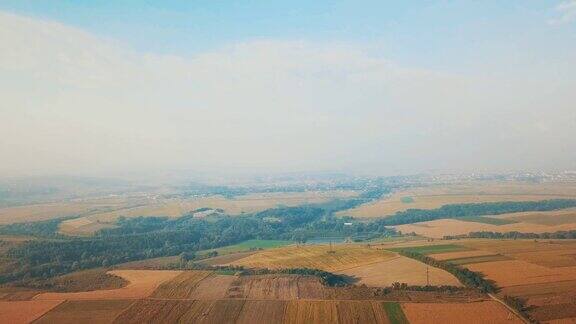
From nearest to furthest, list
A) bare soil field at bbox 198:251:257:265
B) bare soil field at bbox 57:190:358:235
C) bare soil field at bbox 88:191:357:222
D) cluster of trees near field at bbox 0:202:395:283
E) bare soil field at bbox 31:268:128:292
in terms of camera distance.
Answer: bare soil field at bbox 31:268:128:292
cluster of trees near field at bbox 0:202:395:283
bare soil field at bbox 198:251:257:265
bare soil field at bbox 57:190:358:235
bare soil field at bbox 88:191:357:222

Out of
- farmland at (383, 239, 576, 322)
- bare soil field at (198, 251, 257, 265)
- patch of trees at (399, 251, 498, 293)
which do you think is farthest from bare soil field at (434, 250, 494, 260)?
bare soil field at (198, 251, 257, 265)

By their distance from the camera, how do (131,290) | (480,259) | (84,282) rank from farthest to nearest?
1. (480,259)
2. (84,282)
3. (131,290)

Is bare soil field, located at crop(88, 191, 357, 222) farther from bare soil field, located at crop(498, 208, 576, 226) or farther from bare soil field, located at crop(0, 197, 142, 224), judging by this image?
bare soil field, located at crop(498, 208, 576, 226)

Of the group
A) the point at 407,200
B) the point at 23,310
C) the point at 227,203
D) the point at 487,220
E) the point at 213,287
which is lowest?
the point at 213,287

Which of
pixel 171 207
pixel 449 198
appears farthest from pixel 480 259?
pixel 171 207

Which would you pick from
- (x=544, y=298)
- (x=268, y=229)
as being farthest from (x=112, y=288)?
(x=268, y=229)

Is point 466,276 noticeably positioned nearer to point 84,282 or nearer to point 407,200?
point 84,282
